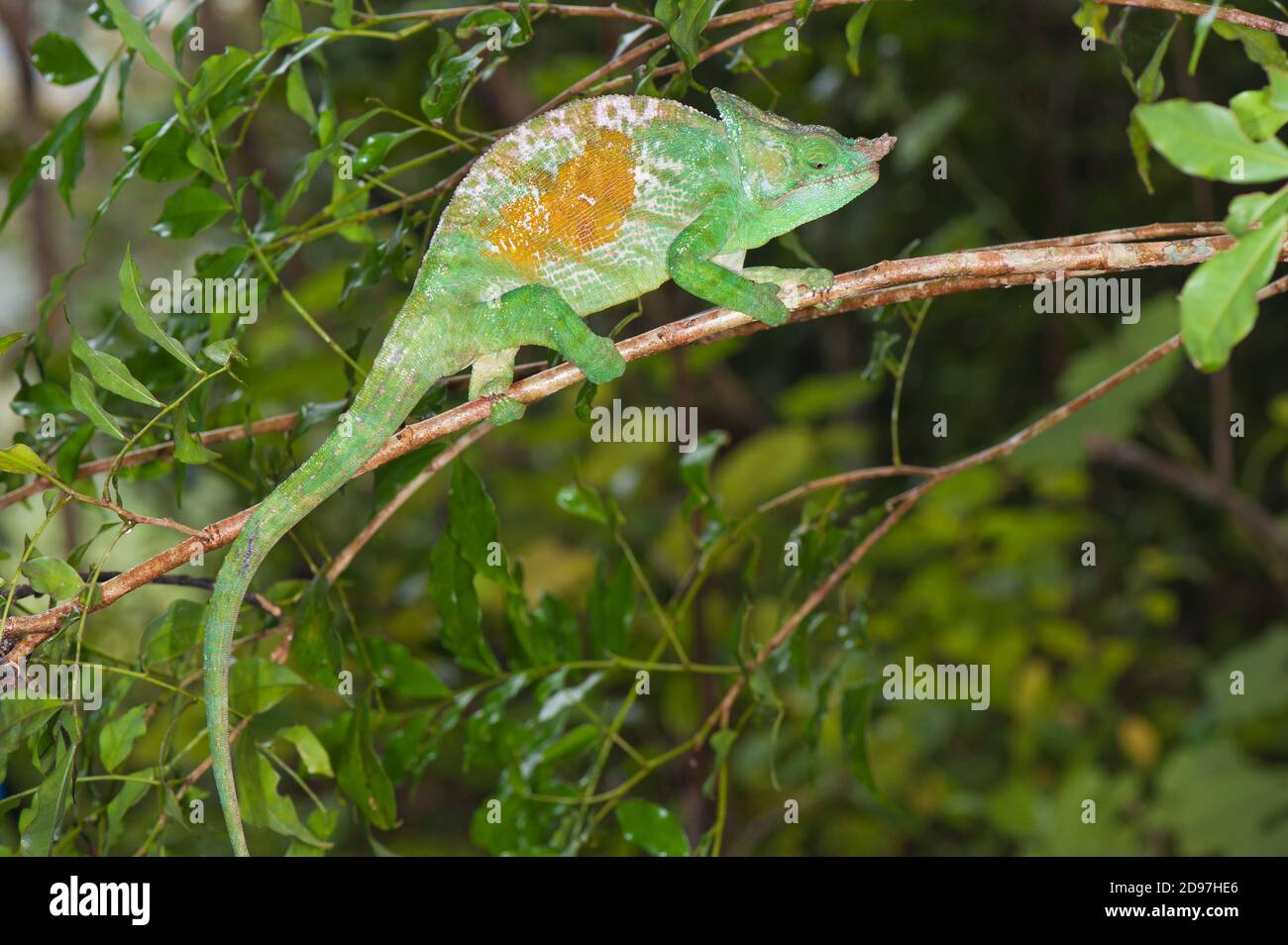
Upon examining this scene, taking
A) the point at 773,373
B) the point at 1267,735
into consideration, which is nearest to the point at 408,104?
the point at 773,373

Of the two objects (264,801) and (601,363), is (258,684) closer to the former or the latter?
(264,801)

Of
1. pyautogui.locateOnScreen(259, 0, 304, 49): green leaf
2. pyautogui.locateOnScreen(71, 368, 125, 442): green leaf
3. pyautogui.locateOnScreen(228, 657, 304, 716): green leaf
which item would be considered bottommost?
pyautogui.locateOnScreen(228, 657, 304, 716): green leaf

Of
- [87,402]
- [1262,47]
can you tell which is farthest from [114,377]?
[1262,47]

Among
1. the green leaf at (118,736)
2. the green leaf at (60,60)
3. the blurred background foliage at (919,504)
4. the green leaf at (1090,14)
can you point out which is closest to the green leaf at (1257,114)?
the green leaf at (1090,14)

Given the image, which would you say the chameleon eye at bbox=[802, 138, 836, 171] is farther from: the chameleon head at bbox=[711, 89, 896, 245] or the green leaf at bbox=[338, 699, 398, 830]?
the green leaf at bbox=[338, 699, 398, 830]

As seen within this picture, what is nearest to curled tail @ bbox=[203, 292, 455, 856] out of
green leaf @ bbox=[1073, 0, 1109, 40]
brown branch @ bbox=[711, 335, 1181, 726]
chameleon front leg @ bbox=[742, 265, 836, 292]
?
chameleon front leg @ bbox=[742, 265, 836, 292]

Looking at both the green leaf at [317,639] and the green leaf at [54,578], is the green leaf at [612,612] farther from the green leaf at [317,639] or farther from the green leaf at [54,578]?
the green leaf at [54,578]

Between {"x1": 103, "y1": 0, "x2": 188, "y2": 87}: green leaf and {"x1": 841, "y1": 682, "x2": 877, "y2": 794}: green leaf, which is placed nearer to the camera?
{"x1": 103, "y1": 0, "x2": 188, "y2": 87}: green leaf
